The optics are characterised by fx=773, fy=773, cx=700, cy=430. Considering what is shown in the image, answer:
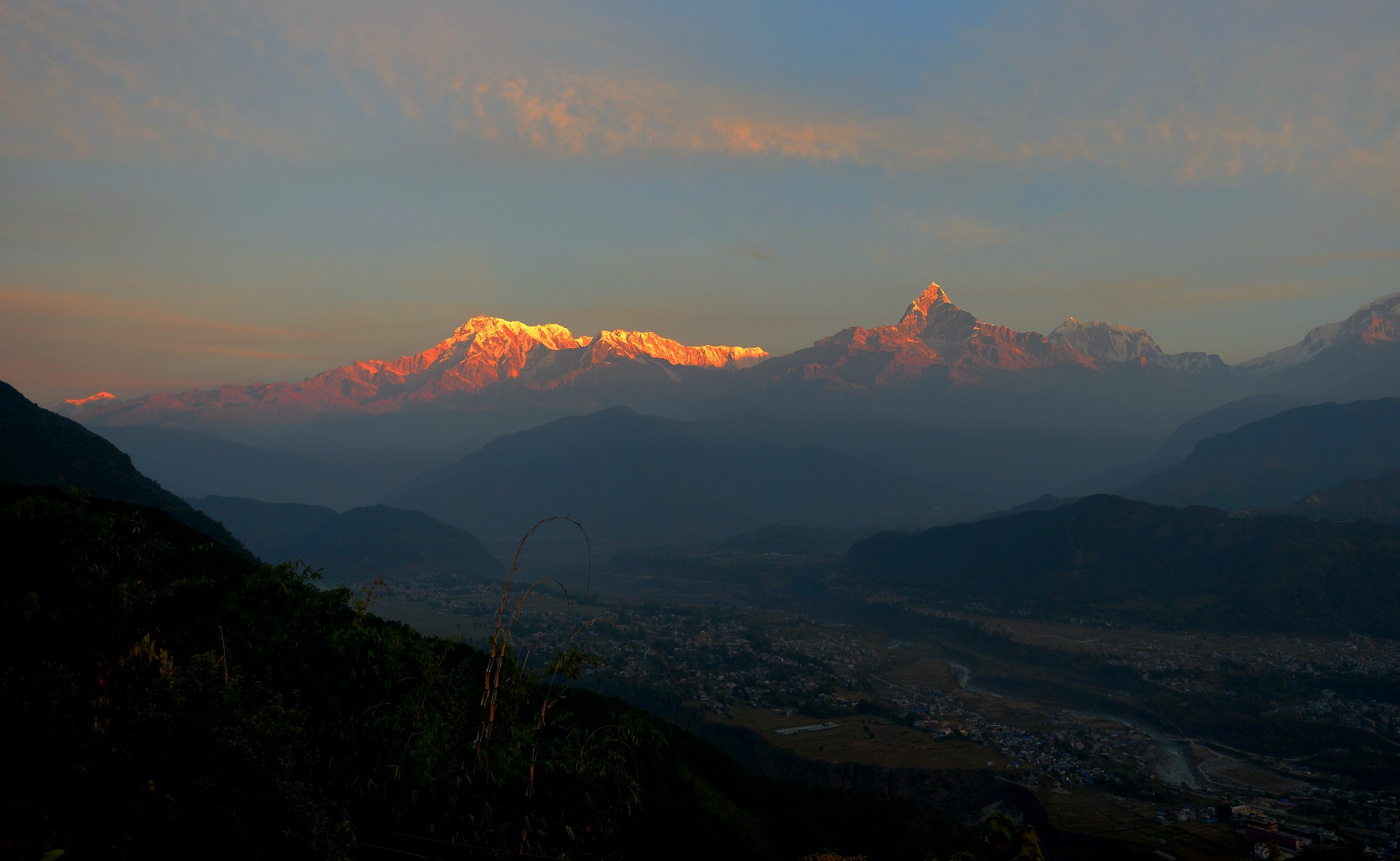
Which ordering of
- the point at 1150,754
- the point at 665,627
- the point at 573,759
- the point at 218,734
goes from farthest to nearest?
1. the point at 665,627
2. the point at 1150,754
3. the point at 573,759
4. the point at 218,734

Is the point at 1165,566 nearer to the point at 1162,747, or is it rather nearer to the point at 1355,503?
the point at 1355,503

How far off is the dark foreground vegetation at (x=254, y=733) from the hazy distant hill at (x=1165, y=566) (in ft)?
404

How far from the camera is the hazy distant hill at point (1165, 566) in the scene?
115m

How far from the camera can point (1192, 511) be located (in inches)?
6014

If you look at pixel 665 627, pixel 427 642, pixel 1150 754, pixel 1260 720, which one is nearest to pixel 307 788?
pixel 427 642

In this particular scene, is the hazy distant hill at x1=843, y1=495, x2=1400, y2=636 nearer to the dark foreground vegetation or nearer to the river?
the river

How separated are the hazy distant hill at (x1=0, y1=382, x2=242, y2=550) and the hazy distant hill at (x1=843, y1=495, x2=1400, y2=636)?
131 m

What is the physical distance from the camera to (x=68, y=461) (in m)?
82.0

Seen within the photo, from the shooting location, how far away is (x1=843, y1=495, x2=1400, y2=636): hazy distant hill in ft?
378

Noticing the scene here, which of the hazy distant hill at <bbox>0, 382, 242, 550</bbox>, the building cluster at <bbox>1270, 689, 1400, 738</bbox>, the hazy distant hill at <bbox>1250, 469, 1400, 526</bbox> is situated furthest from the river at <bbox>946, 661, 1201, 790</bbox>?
the hazy distant hill at <bbox>1250, 469, 1400, 526</bbox>

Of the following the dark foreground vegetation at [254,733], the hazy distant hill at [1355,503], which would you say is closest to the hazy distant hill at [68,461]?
the dark foreground vegetation at [254,733]

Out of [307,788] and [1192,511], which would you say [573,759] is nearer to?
[307,788]

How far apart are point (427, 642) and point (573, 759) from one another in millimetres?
15101

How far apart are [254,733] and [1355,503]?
207 m
